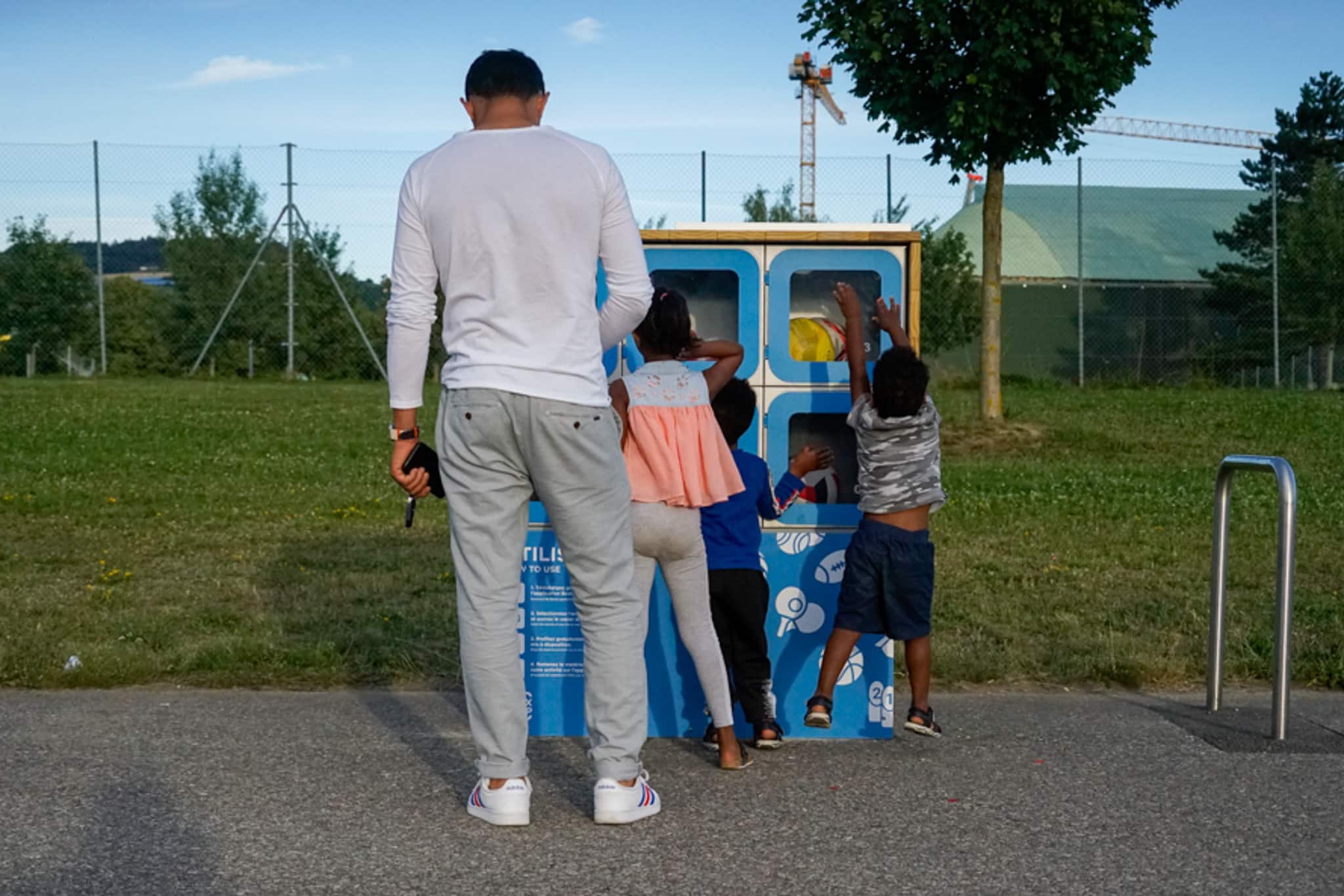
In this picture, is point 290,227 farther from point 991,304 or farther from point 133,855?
point 133,855

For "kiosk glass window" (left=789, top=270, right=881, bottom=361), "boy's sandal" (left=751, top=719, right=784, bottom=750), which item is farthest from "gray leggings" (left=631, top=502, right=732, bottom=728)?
"kiosk glass window" (left=789, top=270, right=881, bottom=361)

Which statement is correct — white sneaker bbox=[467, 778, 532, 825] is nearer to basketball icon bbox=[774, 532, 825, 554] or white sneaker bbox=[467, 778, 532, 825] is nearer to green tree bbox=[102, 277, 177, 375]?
basketball icon bbox=[774, 532, 825, 554]

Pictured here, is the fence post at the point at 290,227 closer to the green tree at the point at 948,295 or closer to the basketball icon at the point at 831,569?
the green tree at the point at 948,295

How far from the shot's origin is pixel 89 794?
429cm

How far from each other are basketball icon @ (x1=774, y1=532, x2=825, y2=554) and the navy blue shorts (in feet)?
0.60

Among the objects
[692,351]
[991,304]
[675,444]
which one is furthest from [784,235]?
[991,304]

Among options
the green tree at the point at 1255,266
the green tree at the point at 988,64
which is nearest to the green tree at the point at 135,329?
the green tree at the point at 988,64

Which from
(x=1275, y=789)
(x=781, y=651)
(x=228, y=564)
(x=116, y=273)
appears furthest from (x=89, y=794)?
(x=116, y=273)

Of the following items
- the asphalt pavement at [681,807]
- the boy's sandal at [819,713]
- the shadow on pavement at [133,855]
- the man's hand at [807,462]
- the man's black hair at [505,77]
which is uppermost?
the man's black hair at [505,77]

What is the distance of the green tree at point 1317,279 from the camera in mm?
24000

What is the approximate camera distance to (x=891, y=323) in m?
4.83

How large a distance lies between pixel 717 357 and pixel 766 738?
3.79 feet

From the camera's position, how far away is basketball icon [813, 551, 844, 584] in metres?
5.04

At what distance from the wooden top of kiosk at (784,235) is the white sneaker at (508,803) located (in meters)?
1.78
